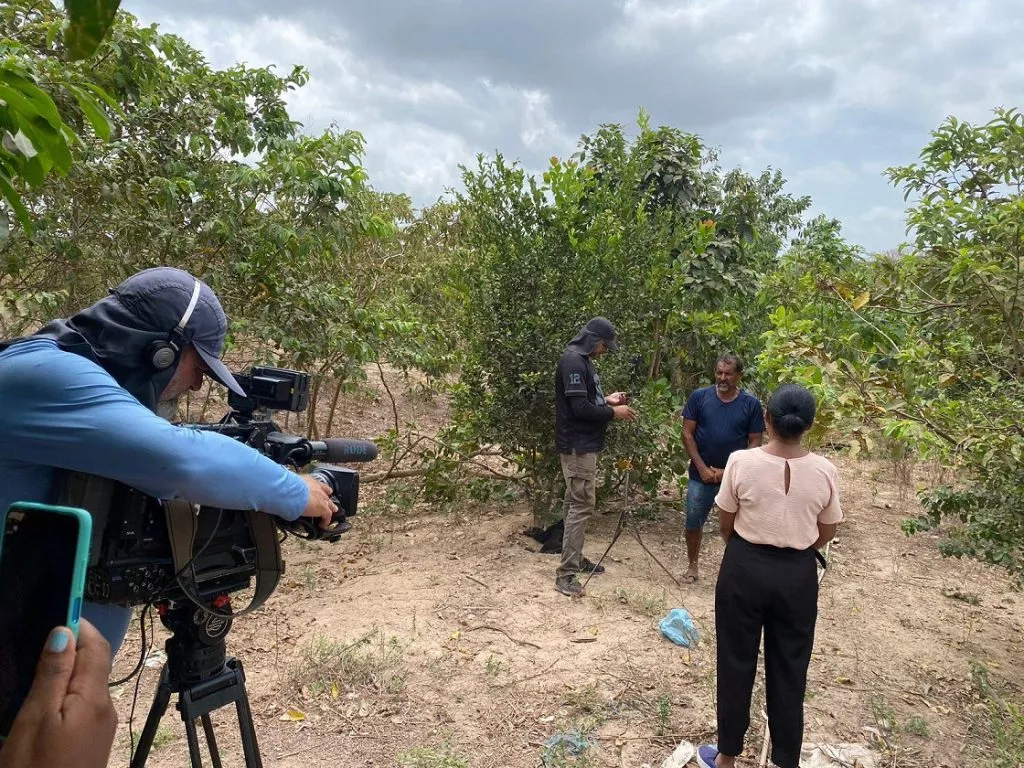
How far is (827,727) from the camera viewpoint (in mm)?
3693

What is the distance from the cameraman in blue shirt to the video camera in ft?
0.41

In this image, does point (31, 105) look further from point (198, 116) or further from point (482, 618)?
point (198, 116)

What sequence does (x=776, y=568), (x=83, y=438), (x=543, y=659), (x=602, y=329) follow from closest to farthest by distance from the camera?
(x=83, y=438), (x=776, y=568), (x=543, y=659), (x=602, y=329)

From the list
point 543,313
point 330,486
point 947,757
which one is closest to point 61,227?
point 543,313

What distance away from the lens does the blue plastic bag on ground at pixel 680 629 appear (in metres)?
4.57

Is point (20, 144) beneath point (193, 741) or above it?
above

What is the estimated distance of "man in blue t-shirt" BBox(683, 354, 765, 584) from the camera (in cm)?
526

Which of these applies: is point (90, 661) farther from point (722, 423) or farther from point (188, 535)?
point (722, 423)

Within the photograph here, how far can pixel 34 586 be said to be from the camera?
2.79ft

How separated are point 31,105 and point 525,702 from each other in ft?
11.8

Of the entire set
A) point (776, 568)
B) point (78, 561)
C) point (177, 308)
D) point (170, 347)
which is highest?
point (177, 308)

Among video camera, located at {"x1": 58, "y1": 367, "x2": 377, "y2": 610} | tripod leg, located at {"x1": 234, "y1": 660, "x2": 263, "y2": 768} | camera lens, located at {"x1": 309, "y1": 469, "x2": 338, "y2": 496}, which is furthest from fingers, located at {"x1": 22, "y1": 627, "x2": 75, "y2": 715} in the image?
tripod leg, located at {"x1": 234, "y1": 660, "x2": 263, "y2": 768}

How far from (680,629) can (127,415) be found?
3.88 m

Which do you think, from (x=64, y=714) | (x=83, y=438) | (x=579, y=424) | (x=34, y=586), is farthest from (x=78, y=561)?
(x=579, y=424)
